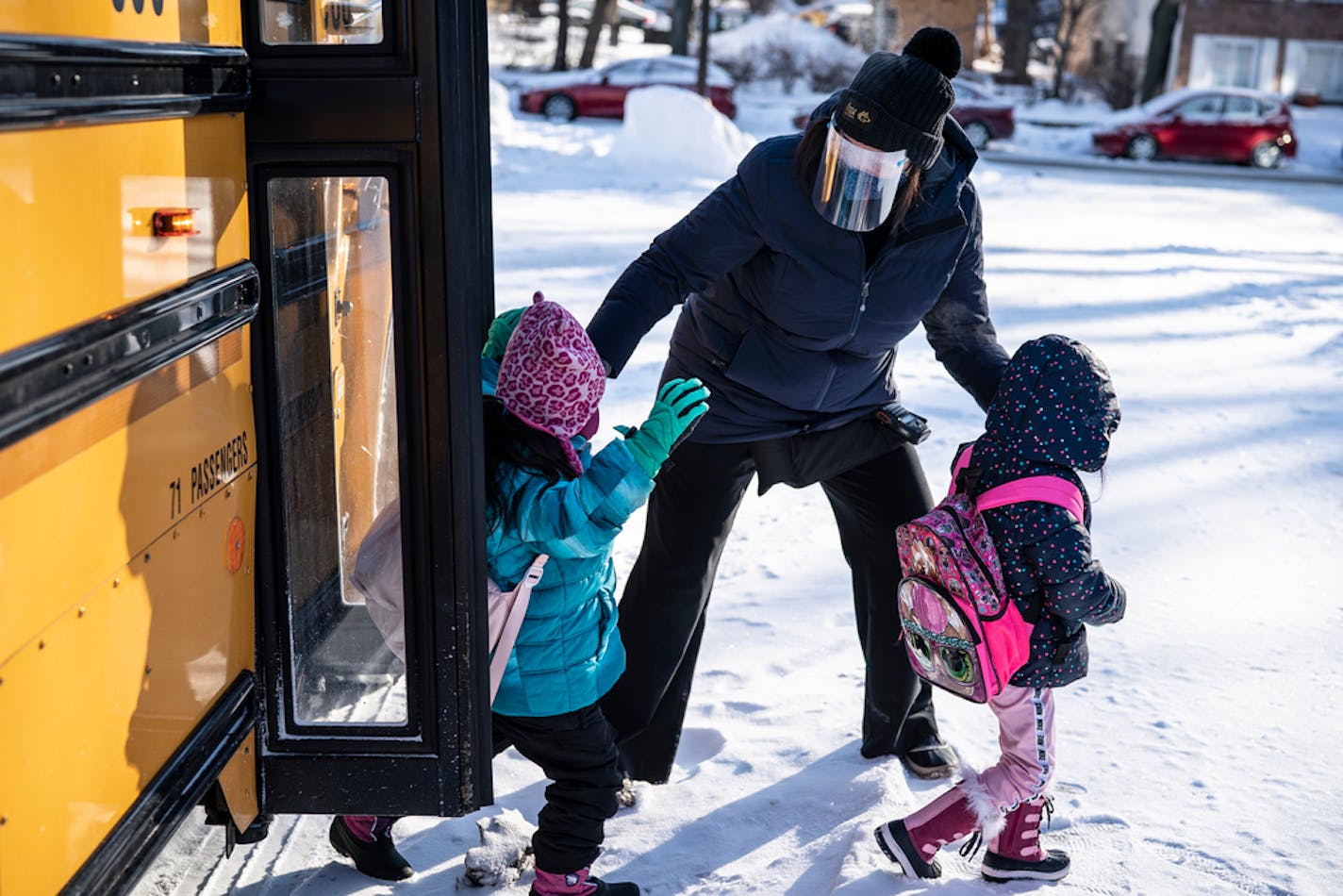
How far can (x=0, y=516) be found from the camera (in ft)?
4.91

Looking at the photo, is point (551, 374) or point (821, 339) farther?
point (821, 339)

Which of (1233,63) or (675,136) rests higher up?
(1233,63)

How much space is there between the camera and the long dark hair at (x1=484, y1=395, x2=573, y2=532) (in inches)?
91.0

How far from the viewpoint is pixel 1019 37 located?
30.2 m

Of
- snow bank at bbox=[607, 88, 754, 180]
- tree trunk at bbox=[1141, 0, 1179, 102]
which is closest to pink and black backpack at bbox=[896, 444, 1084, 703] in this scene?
snow bank at bbox=[607, 88, 754, 180]

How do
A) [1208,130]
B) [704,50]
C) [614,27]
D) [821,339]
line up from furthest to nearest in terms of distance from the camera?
[614,27] < [1208,130] < [704,50] < [821,339]

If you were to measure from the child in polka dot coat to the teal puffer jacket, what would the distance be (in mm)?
705

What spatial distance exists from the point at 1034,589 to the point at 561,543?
0.87 m

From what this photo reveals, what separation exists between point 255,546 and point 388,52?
86 cm

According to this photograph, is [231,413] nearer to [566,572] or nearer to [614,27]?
[566,572]

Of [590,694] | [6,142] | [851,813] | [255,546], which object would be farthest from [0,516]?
[851,813]

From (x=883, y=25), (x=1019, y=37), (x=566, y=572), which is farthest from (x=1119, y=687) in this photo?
(x=883, y=25)

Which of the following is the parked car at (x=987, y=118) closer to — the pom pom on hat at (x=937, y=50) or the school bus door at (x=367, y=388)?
the pom pom on hat at (x=937, y=50)

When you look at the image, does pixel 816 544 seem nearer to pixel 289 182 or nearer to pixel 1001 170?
pixel 289 182
